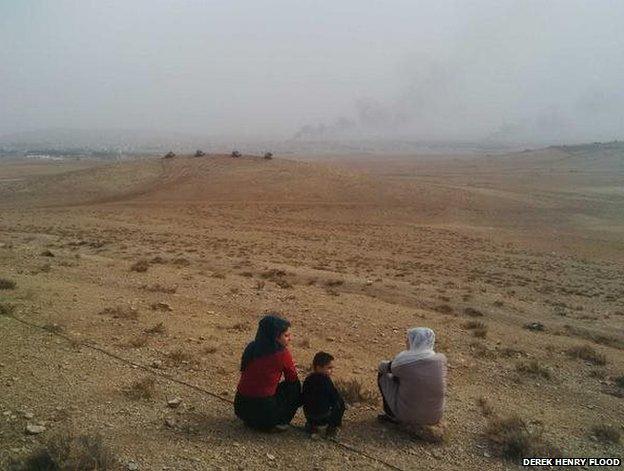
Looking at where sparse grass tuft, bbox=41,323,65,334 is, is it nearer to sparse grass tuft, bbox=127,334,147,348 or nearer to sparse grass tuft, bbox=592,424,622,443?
sparse grass tuft, bbox=127,334,147,348

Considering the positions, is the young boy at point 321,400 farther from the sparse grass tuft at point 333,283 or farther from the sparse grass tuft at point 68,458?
the sparse grass tuft at point 333,283

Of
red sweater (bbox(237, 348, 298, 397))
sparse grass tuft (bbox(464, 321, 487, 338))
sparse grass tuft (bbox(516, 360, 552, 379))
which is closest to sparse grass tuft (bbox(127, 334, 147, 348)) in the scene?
red sweater (bbox(237, 348, 298, 397))

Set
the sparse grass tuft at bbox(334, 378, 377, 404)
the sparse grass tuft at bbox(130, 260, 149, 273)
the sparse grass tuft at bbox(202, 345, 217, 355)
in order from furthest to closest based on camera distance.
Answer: the sparse grass tuft at bbox(130, 260, 149, 273)
the sparse grass tuft at bbox(202, 345, 217, 355)
the sparse grass tuft at bbox(334, 378, 377, 404)

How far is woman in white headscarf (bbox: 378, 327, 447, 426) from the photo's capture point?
18.6ft

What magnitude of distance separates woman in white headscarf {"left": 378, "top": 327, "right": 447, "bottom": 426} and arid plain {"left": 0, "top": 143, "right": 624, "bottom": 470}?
0.30 meters

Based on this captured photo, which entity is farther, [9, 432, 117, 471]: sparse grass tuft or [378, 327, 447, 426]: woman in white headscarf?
[378, 327, 447, 426]: woman in white headscarf

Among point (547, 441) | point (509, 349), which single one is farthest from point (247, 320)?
point (547, 441)

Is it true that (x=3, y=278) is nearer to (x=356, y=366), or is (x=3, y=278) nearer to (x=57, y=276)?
(x=57, y=276)

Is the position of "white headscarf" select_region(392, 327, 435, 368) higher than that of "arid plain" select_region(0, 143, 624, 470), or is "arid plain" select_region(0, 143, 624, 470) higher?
"white headscarf" select_region(392, 327, 435, 368)

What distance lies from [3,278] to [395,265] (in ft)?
44.0

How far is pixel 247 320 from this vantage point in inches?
411

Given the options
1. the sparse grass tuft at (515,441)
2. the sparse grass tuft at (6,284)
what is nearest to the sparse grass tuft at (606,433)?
the sparse grass tuft at (515,441)

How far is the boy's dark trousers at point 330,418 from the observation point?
5.59m

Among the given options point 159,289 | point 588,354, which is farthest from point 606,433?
point 159,289
